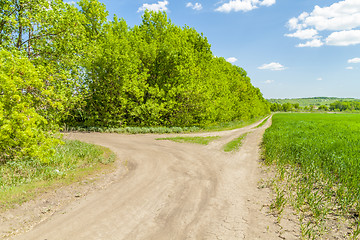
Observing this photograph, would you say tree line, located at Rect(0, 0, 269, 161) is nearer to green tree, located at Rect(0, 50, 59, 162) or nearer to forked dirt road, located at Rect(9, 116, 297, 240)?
green tree, located at Rect(0, 50, 59, 162)

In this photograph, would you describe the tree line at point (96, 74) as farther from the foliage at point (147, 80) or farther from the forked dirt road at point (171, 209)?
the forked dirt road at point (171, 209)

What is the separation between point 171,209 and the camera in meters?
5.82

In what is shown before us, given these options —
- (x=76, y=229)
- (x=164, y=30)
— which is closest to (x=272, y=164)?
(x=76, y=229)

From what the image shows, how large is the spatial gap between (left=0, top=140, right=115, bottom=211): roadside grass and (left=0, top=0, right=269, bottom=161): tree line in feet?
2.11

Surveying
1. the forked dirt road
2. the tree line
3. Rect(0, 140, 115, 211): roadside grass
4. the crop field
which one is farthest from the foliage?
the crop field

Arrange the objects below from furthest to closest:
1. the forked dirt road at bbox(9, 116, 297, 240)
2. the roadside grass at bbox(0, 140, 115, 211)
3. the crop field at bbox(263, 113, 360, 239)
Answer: the roadside grass at bbox(0, 140, 115, 211)
the crop field at bbox(263, 113, 360, 239)
the forked dirt road at bbox(9, 116, 297, 240)

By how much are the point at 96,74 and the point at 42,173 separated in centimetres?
Answer: 1744

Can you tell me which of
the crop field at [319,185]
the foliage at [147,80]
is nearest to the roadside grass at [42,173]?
the crop field at [319,185]

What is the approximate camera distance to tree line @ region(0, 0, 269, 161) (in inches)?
327

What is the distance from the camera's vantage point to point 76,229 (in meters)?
4.79

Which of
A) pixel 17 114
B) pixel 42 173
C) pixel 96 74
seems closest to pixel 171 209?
pixel 42 173

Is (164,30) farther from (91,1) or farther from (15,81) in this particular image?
(15,81)

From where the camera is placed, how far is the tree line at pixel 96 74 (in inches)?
327

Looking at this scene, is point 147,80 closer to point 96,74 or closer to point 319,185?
point 96,74
